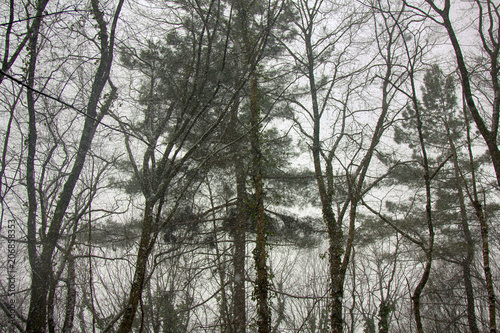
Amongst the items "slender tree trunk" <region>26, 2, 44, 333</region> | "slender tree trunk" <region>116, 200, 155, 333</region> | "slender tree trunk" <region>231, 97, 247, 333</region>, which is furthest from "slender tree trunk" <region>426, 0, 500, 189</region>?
"slender tree trunk" <region>26, 2, 44, 333</region>

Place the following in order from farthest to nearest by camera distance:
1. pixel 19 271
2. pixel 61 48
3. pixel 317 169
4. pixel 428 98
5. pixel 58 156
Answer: pixel 428 98
pixel 317 169
pixel 58 156
pixel 19 271
pixel 61 48

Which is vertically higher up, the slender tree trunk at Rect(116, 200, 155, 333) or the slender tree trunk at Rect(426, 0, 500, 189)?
the slender tree trunk at Rect(426, 0, 500, 189)

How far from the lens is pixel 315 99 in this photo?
802 cm

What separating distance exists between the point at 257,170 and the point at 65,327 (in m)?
4.09

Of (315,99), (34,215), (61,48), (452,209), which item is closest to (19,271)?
(34,215)

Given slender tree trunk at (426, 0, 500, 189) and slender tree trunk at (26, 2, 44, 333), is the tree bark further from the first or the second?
slender tree trunk at (426, 0, 500, 189)

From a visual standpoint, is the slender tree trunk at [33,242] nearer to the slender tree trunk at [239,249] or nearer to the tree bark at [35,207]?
the tree bark at [35,207]

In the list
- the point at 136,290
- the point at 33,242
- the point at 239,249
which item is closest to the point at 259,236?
the point at 239,249

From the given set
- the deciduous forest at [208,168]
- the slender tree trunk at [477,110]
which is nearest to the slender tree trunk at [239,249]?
the deciduous forest at [208,168]

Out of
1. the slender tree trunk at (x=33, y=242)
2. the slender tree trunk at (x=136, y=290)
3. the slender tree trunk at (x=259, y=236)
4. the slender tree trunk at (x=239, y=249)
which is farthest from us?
the slender tree trunk at (x=239, y=249)

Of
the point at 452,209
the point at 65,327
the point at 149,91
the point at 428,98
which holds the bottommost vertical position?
the point at 65,327

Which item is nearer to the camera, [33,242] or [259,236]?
[33,242]

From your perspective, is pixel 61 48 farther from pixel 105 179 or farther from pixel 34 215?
pixel 105 179

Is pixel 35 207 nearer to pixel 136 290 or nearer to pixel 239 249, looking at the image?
pixel 136 290
